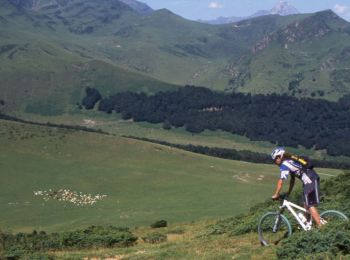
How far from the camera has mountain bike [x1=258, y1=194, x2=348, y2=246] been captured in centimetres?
1933

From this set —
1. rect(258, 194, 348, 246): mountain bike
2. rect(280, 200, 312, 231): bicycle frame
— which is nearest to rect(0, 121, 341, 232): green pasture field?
rect(258, 194, 348, 246): mountain bike

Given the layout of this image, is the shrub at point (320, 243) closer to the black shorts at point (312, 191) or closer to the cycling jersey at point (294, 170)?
the black shorts at point (312, 191)

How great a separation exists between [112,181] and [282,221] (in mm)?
90997

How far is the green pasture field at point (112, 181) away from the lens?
7994 cm

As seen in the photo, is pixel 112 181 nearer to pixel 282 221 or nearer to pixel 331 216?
pixel 282 221

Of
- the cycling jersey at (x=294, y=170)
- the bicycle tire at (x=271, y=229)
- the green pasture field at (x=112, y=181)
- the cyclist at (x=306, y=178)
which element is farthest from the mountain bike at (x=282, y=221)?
the green pasture field at (x=112, y=181)

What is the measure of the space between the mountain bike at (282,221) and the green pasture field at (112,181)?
4949 cm

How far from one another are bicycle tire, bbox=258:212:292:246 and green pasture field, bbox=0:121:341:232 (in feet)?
162

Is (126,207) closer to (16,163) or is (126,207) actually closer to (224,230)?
(16,163)

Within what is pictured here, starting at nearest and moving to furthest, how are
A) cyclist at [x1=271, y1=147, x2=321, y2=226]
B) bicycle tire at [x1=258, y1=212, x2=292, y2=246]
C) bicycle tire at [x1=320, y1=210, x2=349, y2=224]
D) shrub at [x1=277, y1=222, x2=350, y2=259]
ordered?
shrub at [x1=277, y1=222, x2=350, y2=259] → cyclist at [x1=271, y1=147, x2=321, y2=226] → bicycle tire at [x1=320, y1=210, x2=349, y2=224] → bicycle tire at [x1=258, y1=212, x2=292, y2=246]

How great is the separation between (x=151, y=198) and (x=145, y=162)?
108 ft

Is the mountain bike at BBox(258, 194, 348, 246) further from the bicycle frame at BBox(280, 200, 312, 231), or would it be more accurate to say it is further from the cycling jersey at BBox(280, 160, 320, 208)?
the cycling jersey at BBox(280, 160, 320, 208)

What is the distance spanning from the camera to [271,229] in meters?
21.1

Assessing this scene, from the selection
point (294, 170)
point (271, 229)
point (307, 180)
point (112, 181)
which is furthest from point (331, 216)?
point (112, 181)
